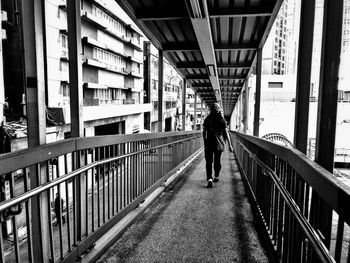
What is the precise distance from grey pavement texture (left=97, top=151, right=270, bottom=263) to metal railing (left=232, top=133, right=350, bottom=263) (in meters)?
0.31

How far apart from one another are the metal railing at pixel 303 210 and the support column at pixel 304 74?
275 millimetres

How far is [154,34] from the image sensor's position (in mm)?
6852

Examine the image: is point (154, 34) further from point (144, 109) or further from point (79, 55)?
point (144, 109)

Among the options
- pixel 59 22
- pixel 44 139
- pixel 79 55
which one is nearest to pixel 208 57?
pixel 79 55

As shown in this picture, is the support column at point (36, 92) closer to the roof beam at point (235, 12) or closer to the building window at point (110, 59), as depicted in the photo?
the roof beam at point (235, 12)

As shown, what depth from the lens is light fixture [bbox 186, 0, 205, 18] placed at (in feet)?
14.9

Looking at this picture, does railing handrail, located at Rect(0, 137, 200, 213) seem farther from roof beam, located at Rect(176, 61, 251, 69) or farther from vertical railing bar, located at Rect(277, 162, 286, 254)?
roof beam, located at Rect(176, 61, 251, 69)

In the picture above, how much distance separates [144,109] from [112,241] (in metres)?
28.5

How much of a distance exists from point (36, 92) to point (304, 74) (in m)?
2.27

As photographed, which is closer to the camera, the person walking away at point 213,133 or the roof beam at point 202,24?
the roof beam at point 202,24

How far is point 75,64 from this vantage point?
267 cm

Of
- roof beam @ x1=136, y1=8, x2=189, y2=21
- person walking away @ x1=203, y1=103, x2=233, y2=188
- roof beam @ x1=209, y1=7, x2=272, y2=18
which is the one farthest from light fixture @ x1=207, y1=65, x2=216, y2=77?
person walking away @ x1=203, y1=103, x2=233, y2=188

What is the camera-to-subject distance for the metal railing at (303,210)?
112 cm

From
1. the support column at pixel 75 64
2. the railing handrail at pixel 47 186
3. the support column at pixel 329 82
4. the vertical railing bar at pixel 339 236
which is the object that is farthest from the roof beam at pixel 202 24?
the vertical railing bar at pixel 339 236
